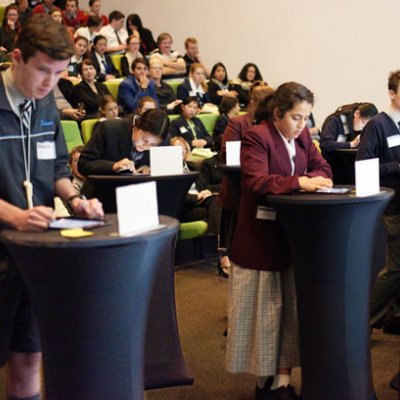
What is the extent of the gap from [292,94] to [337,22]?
611cm

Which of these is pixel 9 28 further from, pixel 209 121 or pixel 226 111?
pixel 226 111

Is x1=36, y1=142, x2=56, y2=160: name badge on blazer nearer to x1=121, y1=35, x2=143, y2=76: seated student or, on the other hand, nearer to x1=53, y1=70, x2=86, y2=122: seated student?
x1=53, y1=70, x2=86, y2=122: seated student

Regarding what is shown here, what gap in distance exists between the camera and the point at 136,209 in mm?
1771

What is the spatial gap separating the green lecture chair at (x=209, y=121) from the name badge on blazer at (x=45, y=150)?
15.7 ft

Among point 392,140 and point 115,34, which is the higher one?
point 115,34

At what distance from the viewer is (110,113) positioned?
19.3 ft

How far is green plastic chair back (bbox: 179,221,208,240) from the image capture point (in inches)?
191

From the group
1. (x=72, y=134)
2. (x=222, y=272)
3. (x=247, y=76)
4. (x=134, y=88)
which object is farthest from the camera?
(x=247, y=76)

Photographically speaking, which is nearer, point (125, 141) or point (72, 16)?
point (125, 141)

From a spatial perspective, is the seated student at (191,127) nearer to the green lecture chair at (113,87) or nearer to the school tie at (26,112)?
the green lecture chair at (113,87)

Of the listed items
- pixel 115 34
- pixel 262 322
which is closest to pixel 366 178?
pixel 262 322

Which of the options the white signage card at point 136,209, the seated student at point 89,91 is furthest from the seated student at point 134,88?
the white signage card at point 136,209

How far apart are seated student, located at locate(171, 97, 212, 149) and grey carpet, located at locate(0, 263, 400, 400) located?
197cm

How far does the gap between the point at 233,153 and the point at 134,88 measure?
12.1 ft
